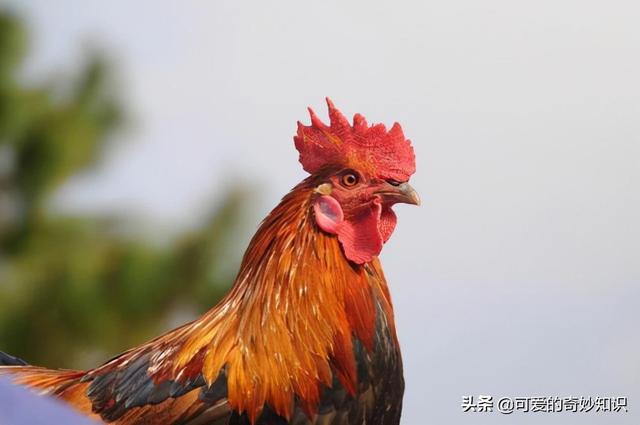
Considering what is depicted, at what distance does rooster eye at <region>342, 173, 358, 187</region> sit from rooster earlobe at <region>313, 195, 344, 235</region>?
0.20 feet

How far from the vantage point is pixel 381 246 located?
227cm

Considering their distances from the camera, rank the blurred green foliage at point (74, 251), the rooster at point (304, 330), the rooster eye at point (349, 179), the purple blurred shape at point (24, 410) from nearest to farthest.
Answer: the purple blurred shape at point (24, 410) → the rooster at point (304, 330) → the rooster eye at point (349, 179) → the blurred green foliage at point (74, 251)

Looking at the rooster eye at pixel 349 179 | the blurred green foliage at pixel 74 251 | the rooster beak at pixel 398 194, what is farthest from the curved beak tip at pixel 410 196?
the blurred green foliage at pixel 74 251

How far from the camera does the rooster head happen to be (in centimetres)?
225

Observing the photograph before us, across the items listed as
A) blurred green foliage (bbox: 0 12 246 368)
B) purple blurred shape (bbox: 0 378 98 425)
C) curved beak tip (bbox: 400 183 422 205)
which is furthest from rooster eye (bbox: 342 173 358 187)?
blurred green foliage (bbox: 0 12 246 368)

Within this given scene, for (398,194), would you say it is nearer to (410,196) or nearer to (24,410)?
(410,196)

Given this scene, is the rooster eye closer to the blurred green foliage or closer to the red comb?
the red comb

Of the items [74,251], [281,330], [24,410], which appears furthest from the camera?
[74,251]

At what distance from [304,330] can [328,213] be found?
33 centimetres

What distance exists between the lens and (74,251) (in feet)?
15.8

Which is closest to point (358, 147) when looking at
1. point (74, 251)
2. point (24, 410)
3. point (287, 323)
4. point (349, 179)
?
point (349, 179)

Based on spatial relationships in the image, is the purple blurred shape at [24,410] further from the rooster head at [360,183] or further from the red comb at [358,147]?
the red comb at [358,147]

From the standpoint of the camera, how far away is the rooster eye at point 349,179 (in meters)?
Result: 2.27

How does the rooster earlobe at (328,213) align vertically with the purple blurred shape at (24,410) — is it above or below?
above
